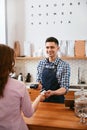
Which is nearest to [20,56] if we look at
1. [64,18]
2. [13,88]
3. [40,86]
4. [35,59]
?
[35,59]

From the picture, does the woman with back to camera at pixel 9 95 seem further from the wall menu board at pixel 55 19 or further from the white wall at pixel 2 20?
the wall menu board at pixel 55 19

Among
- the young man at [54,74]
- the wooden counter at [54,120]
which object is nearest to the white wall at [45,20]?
the young man at [54,74]

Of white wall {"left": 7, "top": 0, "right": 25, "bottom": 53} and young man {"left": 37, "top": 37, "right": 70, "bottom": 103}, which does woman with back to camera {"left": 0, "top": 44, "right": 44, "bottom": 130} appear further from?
white wall {"left": 7, "top": 0, "right": 25, "bottom": 53}

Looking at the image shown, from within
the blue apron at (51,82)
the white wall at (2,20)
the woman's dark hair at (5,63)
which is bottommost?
the blue apron at (51,82)

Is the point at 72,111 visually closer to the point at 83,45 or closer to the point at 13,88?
the point at 13,88

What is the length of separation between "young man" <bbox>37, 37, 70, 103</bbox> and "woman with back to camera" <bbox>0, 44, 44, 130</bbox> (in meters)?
1.12

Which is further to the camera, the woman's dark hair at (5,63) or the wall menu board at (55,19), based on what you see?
the wall menu board at (55,19)

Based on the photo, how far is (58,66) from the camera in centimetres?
285

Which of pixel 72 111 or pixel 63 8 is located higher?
pixel 63 8

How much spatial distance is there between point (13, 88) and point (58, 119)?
1.90ft

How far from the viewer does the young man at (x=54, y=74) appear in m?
2.74

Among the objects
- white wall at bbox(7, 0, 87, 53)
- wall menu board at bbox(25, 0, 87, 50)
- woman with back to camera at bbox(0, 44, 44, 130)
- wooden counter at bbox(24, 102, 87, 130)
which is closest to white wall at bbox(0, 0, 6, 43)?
white wall at bbox(7, 0, 87, 53)

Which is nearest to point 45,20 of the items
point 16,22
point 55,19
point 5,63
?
point 55,19

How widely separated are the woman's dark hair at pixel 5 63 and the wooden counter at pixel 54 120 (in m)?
0.50
